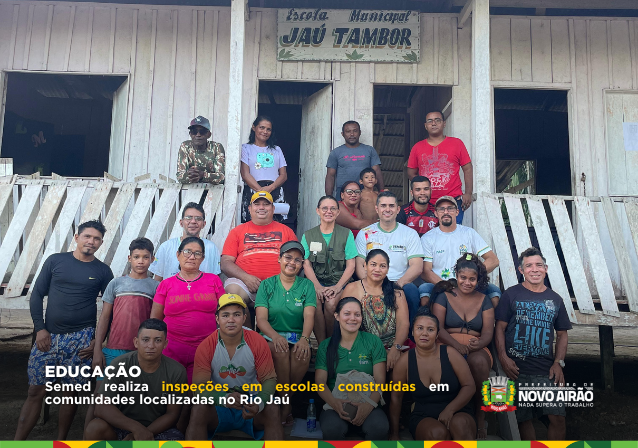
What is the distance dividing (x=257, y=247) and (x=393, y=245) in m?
1.22

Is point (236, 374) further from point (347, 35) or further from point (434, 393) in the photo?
point (347, 35)

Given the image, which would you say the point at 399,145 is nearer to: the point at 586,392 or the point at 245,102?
the point at 245,102

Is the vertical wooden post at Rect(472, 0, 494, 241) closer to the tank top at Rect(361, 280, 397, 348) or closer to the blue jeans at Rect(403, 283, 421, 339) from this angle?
the blue jeans at Rect(403, 283, 421, 339)

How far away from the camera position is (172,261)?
4316 millimetres

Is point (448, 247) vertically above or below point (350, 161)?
below

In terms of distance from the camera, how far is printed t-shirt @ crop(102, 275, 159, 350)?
147 inches

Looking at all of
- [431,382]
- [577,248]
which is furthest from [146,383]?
[577,248]

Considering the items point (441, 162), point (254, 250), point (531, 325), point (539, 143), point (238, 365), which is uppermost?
point (539, 143)

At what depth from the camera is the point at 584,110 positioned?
6.46 m

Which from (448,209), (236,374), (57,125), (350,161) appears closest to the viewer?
(236,374)

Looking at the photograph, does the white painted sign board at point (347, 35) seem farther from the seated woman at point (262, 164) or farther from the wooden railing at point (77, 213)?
the wooden railing at point (77, 213)

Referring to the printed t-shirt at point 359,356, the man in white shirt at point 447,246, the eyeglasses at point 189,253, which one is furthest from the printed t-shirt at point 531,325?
the eyeglasses at point 189,253

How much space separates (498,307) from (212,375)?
229 centimetres

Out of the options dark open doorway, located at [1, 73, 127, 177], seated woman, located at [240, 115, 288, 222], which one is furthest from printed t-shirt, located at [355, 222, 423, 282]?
dark open doorway, located at [1, 73, 127, 177]
